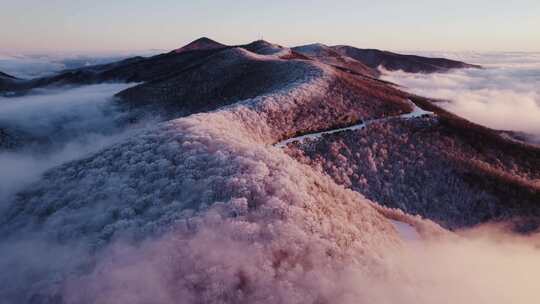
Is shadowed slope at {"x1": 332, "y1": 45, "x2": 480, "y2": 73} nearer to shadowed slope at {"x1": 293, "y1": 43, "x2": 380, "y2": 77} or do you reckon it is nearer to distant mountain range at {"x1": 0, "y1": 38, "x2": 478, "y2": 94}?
shadowed slope at {"x1": 293, "y1": 43, "x2": 380, "y2": 77}

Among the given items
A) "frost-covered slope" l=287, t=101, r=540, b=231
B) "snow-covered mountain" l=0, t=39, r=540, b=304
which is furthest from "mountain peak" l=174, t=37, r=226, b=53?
"frost-covered slope" l=287, t=101, r=540, b=231

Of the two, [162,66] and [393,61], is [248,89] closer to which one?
[162,66]

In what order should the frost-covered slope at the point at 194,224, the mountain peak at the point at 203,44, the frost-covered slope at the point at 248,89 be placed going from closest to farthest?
the frost-covered slope at the point at 194,224
the frost-covered slope at the point at 248,89
the mountain peak at the point at 203,44

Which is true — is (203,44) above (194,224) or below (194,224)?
above

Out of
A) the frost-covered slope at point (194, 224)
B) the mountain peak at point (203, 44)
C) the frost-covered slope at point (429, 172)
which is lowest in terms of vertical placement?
the frost-covered slope at point (429, 172)

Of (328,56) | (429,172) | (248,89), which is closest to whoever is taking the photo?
(429,172)

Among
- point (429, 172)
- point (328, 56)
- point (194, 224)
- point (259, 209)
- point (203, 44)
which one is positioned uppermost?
point (203, 44)

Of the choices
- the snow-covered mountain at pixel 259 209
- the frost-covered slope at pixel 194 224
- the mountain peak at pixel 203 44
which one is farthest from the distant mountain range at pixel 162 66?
the frost-covered slope at pixel 194 224

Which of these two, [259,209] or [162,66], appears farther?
[162,66]

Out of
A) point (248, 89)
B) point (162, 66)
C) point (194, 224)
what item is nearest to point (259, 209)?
point (194, 224)

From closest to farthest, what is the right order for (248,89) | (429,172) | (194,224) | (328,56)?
(194,224) < (429,172) < (248,89) < (328,56)

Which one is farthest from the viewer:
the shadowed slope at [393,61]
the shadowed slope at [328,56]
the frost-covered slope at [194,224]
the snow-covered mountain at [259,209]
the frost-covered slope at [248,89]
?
the shadowed slope at [393,61]

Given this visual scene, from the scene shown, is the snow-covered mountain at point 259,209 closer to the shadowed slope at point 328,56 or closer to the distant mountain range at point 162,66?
the distant mountain range at point 162,66
